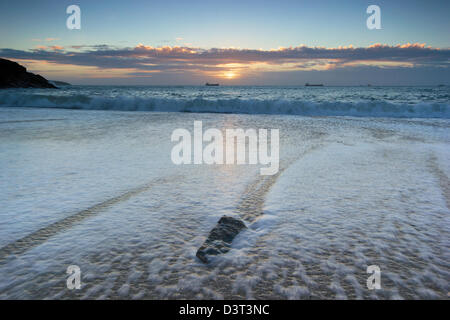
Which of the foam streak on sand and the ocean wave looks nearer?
the foam streak on sand

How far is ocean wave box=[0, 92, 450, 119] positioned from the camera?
14578 mm

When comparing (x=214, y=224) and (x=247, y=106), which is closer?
(x=214, y=224)

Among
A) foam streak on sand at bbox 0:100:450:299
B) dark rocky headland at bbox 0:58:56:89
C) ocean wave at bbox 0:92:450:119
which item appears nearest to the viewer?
foam streak on sand at bbox 0:100:450:299

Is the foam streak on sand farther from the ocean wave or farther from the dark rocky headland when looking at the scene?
the dark rocky headland

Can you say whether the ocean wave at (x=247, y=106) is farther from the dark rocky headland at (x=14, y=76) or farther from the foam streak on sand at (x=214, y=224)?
the dark rocky headland at (x=14, y=76)

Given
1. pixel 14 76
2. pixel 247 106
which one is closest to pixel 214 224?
pixel 247 106

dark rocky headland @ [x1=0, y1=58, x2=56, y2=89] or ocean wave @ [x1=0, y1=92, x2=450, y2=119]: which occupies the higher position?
dark rocky headland @ [x1=0, y1=58, x2=56, y2=89]

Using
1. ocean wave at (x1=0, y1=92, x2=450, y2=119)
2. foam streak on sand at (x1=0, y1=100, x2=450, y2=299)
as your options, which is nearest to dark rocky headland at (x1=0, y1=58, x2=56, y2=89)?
ocean wave at (x1=0, y1=92, x2=450, y2=119)

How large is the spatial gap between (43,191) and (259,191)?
2.19 m

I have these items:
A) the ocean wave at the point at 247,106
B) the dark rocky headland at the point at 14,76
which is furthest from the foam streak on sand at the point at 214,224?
the dark rocky headland at the point at 14,76

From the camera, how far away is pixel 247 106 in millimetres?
17141

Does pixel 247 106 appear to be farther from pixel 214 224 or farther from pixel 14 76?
pixel 14 76

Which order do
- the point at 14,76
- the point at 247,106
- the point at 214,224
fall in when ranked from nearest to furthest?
the point at 214,224
the point at 247,106
the point at 14,76
